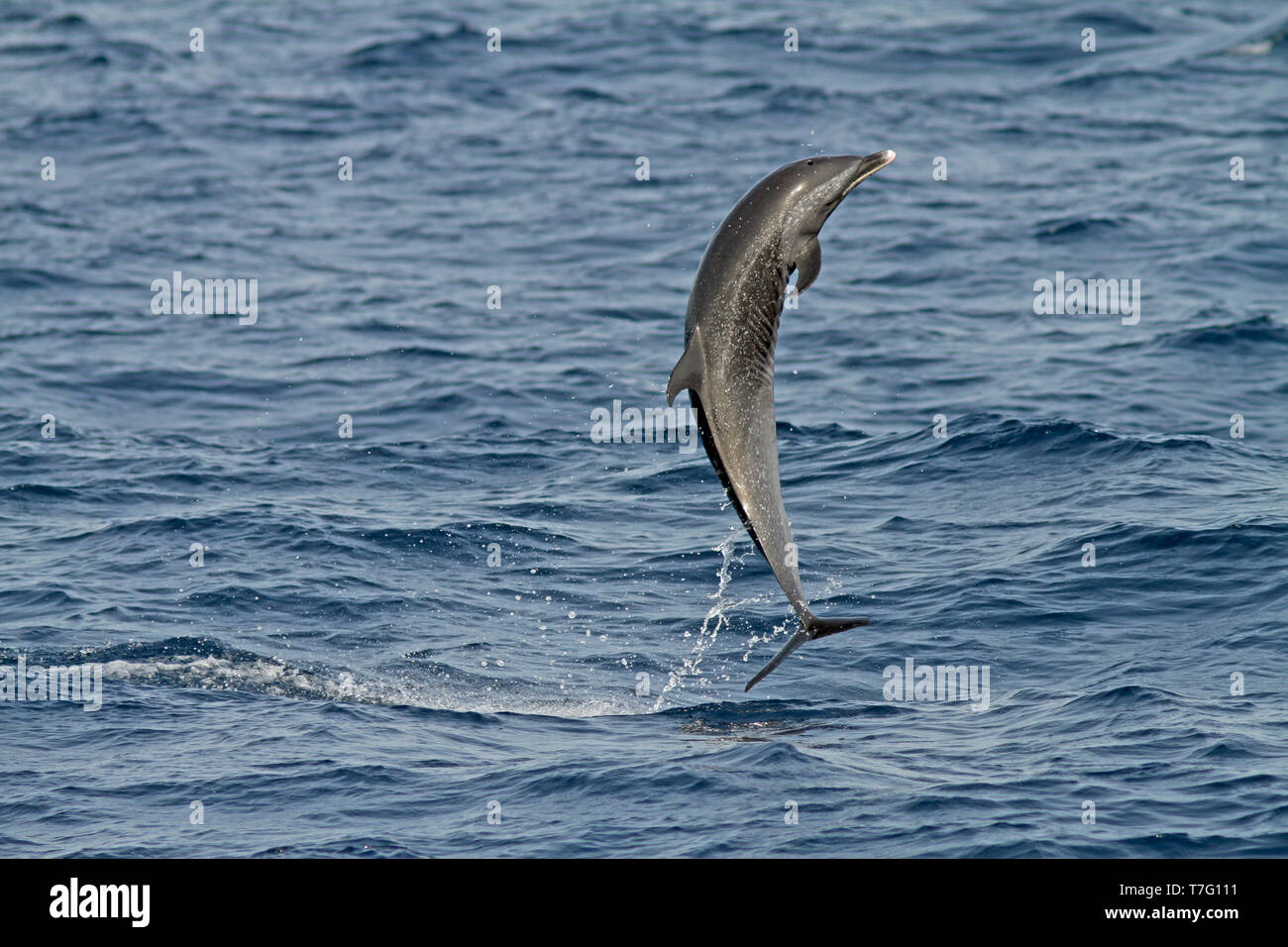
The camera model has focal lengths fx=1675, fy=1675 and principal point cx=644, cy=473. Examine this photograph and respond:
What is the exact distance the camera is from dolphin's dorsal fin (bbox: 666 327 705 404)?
370 inches

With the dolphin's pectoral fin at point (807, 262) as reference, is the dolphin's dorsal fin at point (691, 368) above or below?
below

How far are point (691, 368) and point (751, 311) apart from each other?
1.66ft

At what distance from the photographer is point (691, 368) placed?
9.45 meters

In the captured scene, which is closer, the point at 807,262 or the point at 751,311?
the point at 751,311

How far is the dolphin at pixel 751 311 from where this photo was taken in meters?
9.48

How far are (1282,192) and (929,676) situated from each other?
Answer: 64.3 ft
